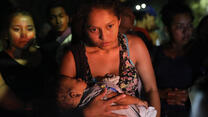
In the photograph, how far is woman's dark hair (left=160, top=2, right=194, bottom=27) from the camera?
4.80 ft

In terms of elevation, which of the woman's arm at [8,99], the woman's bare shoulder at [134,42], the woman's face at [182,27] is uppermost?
the woman's face at [182,27]

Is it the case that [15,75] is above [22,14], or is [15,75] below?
below

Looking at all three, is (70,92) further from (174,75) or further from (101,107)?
(174,75)

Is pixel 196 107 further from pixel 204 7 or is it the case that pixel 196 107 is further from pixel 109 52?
pixel 109 52

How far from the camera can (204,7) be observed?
1.73 meters

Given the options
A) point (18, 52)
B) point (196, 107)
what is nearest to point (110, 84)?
point (18, 52)

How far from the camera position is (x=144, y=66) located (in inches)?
46.0

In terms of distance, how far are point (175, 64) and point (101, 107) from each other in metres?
0.66

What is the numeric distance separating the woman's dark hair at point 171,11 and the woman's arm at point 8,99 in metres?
1.03

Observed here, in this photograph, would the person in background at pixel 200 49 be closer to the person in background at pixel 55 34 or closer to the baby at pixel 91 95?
the baby at pixel 91 95

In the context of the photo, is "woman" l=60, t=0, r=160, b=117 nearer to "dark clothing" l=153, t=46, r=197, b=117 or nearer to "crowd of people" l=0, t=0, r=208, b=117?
"crowd of people" l=0, t=0, r=208, b=117

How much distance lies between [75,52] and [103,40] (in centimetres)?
15

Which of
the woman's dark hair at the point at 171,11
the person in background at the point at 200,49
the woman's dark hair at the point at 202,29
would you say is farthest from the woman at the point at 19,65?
the woman's dark hair at the point at 202,29

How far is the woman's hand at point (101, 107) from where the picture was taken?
3.19ft
